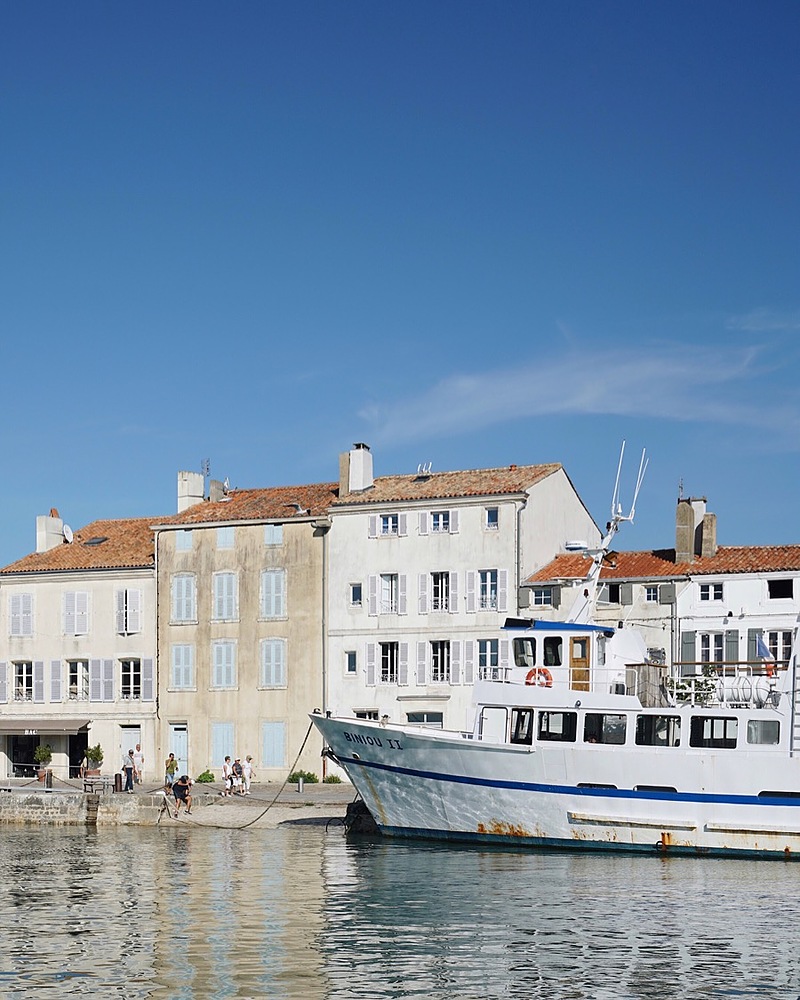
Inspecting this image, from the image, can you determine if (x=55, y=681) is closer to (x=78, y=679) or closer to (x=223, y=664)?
(x=78, y=679)

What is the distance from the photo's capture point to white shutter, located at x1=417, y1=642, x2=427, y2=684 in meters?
53.7

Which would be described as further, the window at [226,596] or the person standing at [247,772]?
the window at [226,596]

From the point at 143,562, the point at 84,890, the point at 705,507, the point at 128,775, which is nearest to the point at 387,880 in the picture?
the point at 84,890

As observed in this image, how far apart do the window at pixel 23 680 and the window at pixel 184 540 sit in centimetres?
808

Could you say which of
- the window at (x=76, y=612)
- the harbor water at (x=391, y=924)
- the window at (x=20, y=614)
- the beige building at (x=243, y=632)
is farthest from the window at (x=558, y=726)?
the window at (x=20, y=614)

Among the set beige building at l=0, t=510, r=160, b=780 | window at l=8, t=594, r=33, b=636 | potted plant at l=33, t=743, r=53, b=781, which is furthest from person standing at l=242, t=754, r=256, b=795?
window at l=8, t=594, r=33, b=636

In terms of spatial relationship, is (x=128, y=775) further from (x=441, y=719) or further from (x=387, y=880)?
(x=387, y=880)

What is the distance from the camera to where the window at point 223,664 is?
5706cm

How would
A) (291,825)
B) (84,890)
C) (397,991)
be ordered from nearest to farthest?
(397,991) → (84,890) → (291,825)

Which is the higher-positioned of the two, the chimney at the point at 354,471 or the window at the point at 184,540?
the chimney at the point at 354,471

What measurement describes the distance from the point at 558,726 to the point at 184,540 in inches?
1045

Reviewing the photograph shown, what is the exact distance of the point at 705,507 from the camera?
52.6 metres

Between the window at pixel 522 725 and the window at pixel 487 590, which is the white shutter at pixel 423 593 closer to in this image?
the window at pixel 487 590

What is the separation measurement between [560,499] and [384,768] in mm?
21306
